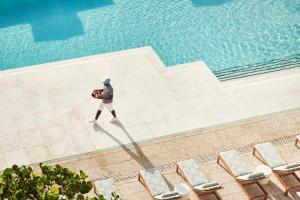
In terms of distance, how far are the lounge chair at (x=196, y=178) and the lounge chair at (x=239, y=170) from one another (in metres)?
0.60

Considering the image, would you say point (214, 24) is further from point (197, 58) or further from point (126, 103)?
point (126, 103)

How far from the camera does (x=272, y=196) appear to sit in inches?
480

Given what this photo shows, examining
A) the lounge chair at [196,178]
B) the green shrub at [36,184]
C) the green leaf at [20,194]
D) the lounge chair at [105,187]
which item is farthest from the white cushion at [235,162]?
the green leaf at [20,194]

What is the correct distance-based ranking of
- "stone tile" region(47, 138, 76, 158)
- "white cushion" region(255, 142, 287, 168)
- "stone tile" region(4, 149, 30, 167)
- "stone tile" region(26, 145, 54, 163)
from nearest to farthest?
"white cushion" region(255, 142, 287, 168) → "stone tile" region(4, 149, 30, 167) → "stone tile" region(26, 145, 54, 163) → "stone tile" region(47, 138, 76, 158)

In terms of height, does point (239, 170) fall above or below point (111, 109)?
above

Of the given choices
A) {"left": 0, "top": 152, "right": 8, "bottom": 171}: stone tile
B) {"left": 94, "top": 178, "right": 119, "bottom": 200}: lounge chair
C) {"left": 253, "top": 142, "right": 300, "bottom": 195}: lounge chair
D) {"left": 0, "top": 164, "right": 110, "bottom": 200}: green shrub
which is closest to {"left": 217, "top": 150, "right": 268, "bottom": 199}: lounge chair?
{"left": 253, "top": 142, "right": 300, "bottom": 195}: lounge chair

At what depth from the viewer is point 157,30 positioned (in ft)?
61.3

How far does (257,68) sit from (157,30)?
3.68 metres

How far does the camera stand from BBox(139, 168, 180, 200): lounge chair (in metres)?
11.4

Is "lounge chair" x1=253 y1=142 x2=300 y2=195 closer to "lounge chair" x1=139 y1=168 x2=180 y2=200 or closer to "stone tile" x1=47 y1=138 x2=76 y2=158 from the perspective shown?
"lounge chair" x1=139 y1=168 x2=180 y2=200

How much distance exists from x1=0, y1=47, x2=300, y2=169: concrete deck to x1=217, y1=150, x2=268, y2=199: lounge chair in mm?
1528

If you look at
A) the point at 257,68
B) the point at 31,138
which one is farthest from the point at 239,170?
the point at 257,68

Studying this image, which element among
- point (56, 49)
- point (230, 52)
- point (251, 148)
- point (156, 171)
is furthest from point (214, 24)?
point (156, 171)

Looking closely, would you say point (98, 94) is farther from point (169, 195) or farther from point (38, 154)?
point (169, 195)
